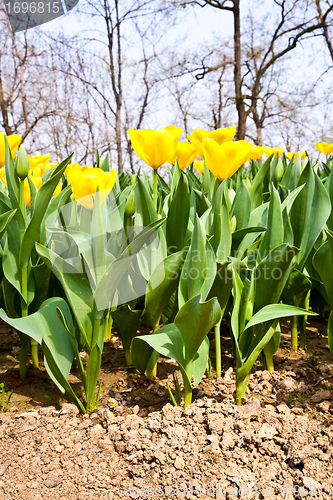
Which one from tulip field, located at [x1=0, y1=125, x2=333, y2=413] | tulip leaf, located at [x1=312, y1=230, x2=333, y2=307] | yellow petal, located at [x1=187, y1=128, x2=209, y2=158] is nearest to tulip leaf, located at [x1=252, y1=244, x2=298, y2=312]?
tulip field, located at [x1=0, y1=125, x2=333, y2=413]

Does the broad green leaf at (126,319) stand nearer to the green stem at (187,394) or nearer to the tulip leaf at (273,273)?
the green stem at (187,394)

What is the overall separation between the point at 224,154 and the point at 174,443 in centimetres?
93

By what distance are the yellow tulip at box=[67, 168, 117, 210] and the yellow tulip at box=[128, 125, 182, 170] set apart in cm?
21

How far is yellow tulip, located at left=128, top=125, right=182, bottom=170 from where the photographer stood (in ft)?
4.43

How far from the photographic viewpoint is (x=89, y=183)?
1.18 metres

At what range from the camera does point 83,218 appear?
1416 mm

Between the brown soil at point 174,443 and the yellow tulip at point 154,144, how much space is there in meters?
0.83

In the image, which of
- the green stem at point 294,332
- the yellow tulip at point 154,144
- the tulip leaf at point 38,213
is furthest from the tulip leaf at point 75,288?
the green stem at point 294,332

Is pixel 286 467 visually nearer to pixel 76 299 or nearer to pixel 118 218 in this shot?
pixel 76 299

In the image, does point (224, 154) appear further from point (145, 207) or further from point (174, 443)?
point (174, 443)

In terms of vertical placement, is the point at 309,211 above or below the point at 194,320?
above

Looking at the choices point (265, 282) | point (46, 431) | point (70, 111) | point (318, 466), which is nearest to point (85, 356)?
point (46, 431)

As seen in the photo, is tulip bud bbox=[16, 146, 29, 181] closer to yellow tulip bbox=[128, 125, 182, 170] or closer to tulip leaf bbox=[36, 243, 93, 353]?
tulip leaf bbox=[36, 243, 93, 353]

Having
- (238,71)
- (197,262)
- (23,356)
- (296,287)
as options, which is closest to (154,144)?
(197,262)
